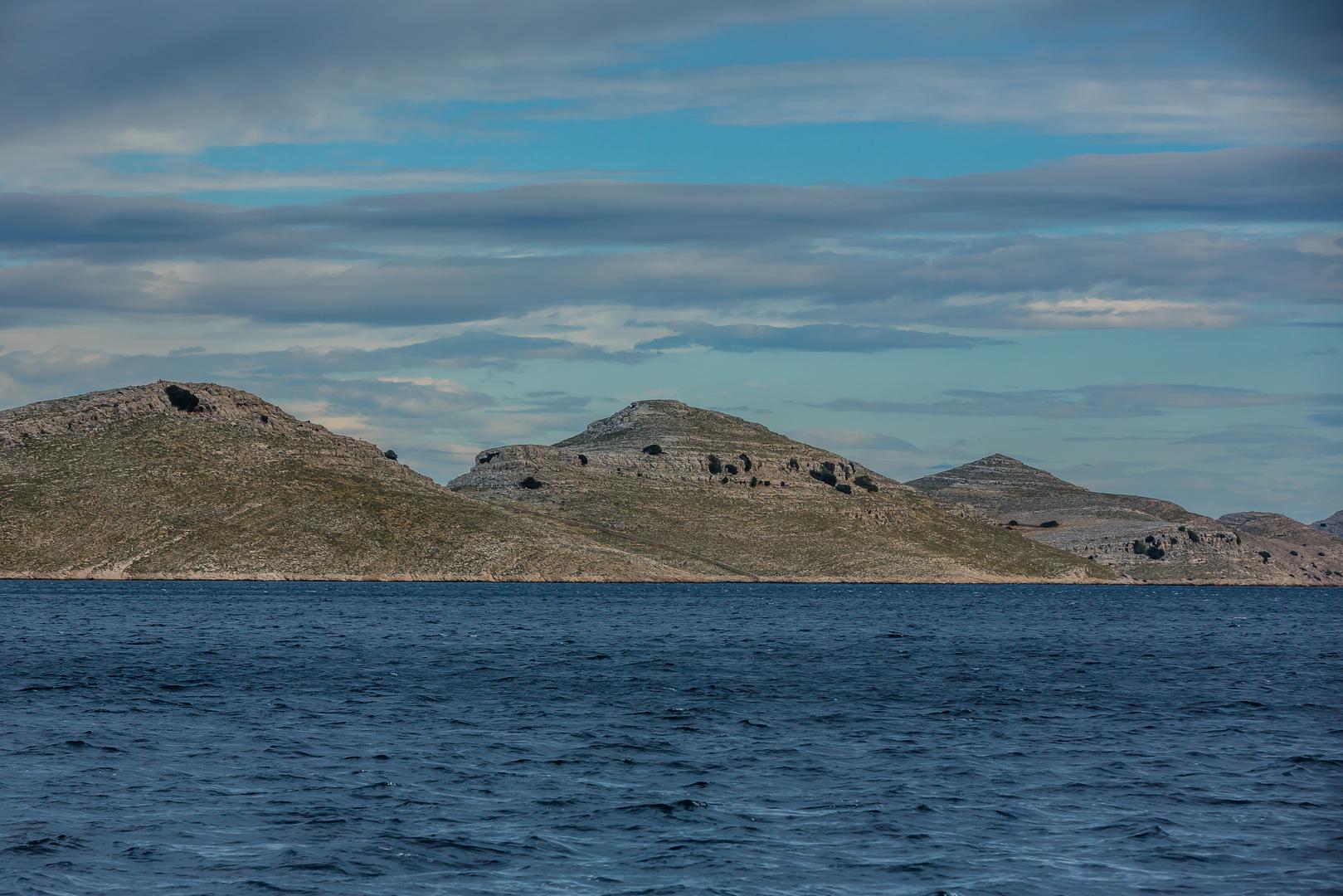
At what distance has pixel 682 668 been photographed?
254 feet

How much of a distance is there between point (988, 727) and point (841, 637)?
53.9 meters

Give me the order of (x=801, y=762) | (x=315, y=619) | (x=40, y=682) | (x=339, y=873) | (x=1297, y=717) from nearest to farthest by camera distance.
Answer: (x=339, y=873) < (x=801, y=762) < (x=1297, y=717) < (x=40, y=682) < (x=315, y=619)

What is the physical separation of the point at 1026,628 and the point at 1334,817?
9472cm

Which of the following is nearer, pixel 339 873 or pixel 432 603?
pixel 339 873

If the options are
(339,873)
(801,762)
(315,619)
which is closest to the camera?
(339,873)

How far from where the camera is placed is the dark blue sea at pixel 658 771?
1193 inches

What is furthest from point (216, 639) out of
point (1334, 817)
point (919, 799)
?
point (1334, 817)

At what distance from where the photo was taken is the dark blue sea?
30312 millimetres

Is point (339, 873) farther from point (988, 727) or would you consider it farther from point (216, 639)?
point (216, 639)

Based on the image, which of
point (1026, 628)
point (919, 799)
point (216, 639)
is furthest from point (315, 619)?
point (919, 799)

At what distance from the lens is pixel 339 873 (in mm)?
29750

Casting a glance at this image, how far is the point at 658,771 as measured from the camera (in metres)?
42.2

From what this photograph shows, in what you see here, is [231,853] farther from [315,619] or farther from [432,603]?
[432,603]

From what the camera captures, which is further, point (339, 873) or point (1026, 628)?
point (1026, 628)
